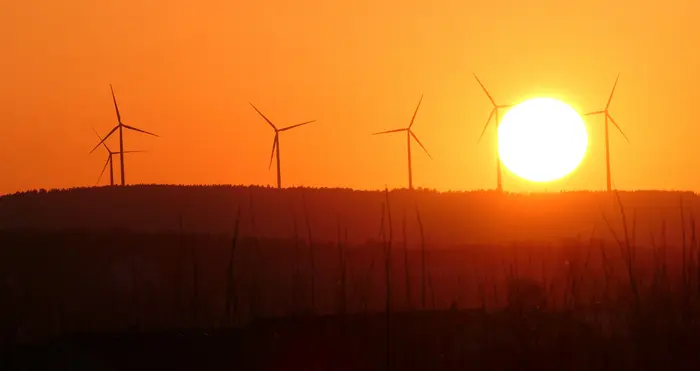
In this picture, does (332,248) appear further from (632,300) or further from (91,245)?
(632,300)

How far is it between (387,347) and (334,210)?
78697 mm

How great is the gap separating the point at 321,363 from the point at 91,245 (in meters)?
47.5

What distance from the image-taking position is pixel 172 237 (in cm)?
5544

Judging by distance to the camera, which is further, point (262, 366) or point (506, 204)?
point (506, 204)

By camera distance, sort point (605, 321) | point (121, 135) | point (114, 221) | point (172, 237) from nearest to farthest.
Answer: point (605, 321), point (172, 237), point (121, 135), point (114, 221)

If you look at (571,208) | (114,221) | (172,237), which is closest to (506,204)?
(571,208)

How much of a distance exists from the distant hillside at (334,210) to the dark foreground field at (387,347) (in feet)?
208

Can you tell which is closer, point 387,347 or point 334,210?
point 387,347

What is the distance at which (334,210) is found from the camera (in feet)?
294

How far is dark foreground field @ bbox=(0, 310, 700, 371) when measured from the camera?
11172mm

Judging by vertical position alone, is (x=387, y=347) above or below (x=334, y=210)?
above

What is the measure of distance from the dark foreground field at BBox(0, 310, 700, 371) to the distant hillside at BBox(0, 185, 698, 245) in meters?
63.3

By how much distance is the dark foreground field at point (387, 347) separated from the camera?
440 inches

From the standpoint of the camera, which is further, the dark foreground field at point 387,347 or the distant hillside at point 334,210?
the distant hillside at point 334,210
